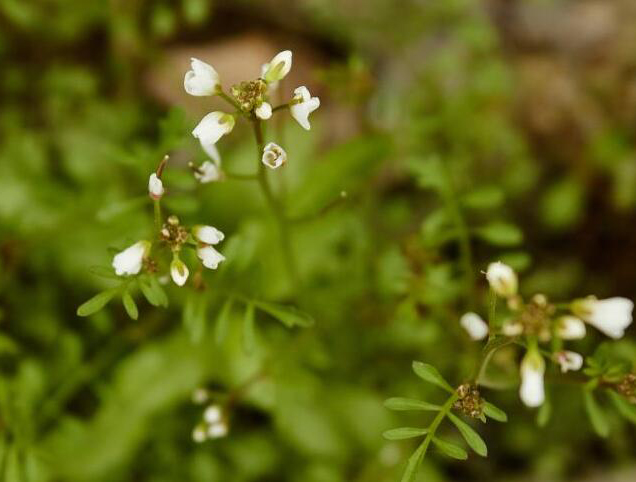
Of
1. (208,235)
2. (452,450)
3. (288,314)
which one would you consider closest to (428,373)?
(452,450)

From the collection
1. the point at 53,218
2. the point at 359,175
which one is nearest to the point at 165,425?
the point at 53,218

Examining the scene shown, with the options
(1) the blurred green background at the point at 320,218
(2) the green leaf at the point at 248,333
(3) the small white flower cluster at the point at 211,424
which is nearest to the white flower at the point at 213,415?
(3) the small white flower cluster at the point at 211,424

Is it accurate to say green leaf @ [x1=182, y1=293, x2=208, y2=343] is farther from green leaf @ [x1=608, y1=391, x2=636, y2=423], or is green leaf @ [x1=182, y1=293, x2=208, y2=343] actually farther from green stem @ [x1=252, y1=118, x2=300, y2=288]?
green leaf @ [x1=608, y1=391, x2=636, y2=423]

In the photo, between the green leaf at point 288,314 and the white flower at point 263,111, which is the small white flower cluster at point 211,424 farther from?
the white flower at point 263,111

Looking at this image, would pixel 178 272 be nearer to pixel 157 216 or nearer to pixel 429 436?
pixel 157 216

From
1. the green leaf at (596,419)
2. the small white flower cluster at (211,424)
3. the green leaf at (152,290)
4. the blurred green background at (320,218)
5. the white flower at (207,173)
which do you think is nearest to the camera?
the green leaf at (152,290)

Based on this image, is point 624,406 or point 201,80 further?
point 624,406
